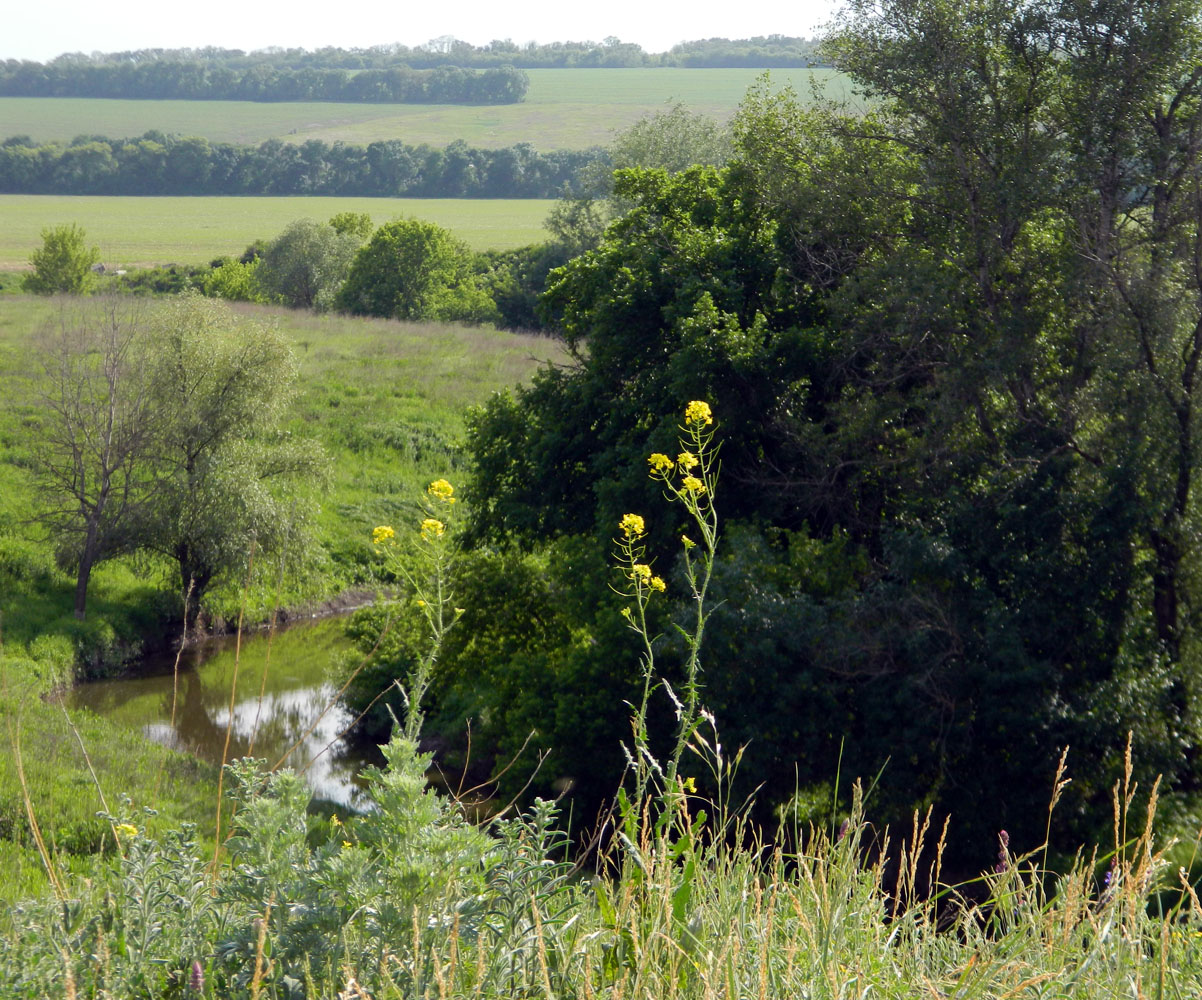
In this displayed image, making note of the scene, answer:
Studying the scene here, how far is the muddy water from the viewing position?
18.0 metres

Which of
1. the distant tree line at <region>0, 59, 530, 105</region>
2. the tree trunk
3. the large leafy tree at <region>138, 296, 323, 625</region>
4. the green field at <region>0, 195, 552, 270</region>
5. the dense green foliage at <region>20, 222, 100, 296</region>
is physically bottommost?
the tree trunk

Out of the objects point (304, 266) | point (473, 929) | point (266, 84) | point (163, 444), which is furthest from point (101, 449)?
point (266, 84)

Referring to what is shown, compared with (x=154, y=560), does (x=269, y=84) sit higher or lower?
higher

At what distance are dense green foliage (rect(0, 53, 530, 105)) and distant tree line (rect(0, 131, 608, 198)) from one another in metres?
34.5

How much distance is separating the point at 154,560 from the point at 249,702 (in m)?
5.00

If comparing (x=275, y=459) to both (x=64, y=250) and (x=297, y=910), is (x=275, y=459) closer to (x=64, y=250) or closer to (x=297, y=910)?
(x=297, y=910)

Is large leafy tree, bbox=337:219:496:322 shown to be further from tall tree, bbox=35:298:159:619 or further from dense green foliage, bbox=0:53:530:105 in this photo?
dense green foliage, bbox=0:53:530:105

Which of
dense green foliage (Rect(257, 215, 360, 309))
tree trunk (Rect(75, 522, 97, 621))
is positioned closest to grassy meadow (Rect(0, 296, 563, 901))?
tree trunk (Rect(75, 522, 97, 621))

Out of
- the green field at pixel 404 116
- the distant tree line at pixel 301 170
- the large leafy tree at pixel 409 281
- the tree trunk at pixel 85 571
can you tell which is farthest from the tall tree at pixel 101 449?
the green field at pixel 404 116

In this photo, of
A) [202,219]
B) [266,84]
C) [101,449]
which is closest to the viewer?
[101,449]

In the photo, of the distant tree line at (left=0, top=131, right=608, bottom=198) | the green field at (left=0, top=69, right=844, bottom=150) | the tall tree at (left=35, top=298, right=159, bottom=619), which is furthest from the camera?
the green field at (left=0, top=69, right=844, bottom=150)

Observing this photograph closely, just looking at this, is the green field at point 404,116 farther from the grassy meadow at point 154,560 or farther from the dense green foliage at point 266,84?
the grassy meadow at point 154,560

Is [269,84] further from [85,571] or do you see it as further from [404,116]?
[85,571]

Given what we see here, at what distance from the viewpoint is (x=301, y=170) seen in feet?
339
